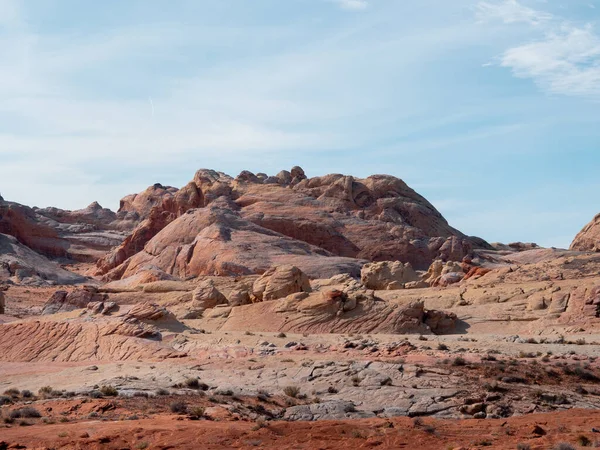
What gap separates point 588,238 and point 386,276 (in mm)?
27211

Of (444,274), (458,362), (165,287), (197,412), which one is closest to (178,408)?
(197,412)

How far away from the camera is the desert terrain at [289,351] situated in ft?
54.2

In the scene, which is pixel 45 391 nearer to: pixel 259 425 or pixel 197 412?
pixel 197 412

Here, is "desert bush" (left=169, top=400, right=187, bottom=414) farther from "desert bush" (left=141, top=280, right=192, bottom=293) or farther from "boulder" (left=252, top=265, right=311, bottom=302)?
"desert bush" (left=141, top=280, right=192, bottom=293)

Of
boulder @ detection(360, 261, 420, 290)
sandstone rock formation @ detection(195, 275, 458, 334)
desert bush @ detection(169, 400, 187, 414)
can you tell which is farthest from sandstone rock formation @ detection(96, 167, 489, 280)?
desert bush @ detection(169, 400, 187, 414)

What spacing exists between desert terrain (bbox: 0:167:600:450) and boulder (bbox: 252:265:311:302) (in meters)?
0.07

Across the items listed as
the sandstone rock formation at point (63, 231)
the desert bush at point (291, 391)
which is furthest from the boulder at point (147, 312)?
the sandstone rock formation at point (63, 231)

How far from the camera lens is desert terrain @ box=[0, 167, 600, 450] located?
16531 mm

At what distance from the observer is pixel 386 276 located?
46.8 m

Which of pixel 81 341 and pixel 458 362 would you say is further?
pixel 81 341

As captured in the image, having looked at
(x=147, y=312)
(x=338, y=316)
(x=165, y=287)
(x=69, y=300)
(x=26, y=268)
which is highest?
(x=26, y=268)

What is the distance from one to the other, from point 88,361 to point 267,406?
10.4 metres

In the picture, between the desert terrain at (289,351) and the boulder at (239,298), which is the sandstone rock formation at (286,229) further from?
the boulder at (239,298)

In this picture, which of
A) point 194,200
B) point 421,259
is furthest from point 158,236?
point 421,259
